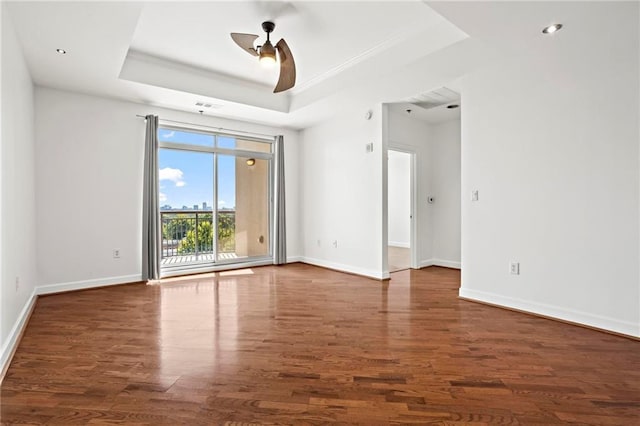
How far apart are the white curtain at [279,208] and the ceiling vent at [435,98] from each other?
8.54 ft

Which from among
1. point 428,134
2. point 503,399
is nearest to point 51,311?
point 503,399

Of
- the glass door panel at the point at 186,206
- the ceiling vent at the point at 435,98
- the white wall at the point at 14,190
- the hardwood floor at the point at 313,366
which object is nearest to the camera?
the hardwood floor at the point at 313,366

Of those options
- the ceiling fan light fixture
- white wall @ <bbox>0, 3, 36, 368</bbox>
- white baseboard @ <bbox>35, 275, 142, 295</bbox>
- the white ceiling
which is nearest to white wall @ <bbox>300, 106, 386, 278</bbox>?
the white ceiling

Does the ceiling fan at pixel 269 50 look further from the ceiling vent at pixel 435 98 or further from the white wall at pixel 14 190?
the ceiling vent at pixel 435 98

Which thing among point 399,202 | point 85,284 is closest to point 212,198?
point 85,284

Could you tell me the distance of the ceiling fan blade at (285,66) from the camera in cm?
312

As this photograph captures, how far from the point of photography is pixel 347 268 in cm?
559

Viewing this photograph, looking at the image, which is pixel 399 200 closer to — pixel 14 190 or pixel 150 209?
pixel 150 209

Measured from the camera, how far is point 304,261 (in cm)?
655

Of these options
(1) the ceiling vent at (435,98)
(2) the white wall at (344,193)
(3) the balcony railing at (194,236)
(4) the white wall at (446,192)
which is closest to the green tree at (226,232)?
(3) the balcony railing at (194,236)

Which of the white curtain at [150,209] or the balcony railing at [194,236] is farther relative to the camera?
the balcony railing at [194,236]

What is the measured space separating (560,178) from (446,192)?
288 cm

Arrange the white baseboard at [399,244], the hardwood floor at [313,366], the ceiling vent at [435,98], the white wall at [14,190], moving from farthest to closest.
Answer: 1. the white baseboard at [399,244]
2. the ceiling vent at [435,98]
3. the white wall at [14,190]
4. the hardwood floor at [313,366]

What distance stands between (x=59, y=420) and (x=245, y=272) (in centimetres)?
387
